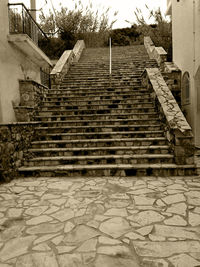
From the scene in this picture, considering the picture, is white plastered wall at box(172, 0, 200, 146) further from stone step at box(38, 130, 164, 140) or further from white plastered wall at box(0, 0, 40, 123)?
white plastered wall at box(0, 0, 40, 123)

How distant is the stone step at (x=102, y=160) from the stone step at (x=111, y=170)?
0.61 feet

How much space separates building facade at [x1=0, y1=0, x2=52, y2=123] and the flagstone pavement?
303 cm

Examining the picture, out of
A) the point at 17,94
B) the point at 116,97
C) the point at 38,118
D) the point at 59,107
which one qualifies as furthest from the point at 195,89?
the point at 17,94

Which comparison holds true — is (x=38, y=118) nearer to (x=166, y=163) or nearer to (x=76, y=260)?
(x=166, y=163)

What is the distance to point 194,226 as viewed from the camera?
2.37 m

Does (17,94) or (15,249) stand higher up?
(17,94)

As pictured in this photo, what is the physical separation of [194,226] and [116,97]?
16.8 ft

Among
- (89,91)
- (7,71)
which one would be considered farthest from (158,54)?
(7,71)

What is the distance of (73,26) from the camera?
47.5ft

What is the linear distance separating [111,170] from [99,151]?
28.4 inches

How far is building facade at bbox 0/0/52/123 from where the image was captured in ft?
19.4

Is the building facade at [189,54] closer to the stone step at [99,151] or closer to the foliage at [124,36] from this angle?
the stone step at [99,151]

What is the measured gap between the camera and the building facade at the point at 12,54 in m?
5.90

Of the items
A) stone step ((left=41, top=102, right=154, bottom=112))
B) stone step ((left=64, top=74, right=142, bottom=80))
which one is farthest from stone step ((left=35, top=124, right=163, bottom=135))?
stone step ((left=64, top=74, right=142, bottom=80))
